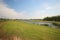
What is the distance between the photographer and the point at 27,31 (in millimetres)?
1961

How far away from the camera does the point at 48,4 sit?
2014 mm

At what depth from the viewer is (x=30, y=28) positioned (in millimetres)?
1991

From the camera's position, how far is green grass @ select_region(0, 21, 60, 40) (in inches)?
75.1

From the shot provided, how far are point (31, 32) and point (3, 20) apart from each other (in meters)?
0.70

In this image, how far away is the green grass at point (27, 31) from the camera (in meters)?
1.91

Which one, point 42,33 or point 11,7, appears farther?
point 11,7

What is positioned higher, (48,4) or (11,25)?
(48,4)

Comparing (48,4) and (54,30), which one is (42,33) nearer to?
(54,30)

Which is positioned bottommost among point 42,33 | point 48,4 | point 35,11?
point 42,33

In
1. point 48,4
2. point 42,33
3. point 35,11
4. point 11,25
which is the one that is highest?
point 48,4

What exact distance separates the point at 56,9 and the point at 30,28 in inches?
27.2

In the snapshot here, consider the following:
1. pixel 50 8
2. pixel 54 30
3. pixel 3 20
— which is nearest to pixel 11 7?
pixel 3 20

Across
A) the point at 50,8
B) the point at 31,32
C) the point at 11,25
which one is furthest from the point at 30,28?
the point at 50,8

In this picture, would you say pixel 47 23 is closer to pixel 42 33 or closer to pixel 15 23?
pixel 42 33
